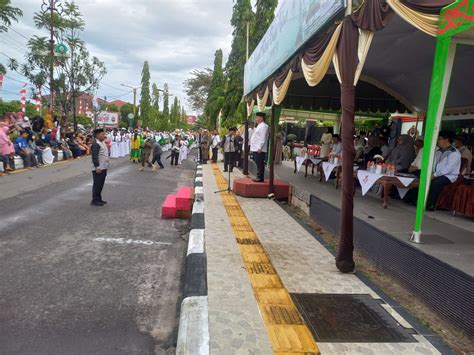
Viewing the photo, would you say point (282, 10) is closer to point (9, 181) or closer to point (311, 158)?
point (311, 158)

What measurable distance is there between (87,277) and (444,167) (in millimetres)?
5716

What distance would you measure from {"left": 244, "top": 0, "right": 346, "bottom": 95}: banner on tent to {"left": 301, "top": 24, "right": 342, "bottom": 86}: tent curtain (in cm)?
25

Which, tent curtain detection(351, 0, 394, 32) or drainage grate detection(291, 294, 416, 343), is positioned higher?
tent curtain detection(351, 0, 394, 32)

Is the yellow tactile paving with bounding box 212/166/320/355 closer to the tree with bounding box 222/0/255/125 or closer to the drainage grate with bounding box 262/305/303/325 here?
the drainage grate with bounding box 262/305/303/325

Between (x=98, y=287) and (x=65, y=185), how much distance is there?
24.6 feet

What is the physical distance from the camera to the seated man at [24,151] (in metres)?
14.4

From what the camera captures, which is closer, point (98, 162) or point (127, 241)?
point (127, 241)

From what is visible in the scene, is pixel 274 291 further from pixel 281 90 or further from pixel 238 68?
pixel 238 68

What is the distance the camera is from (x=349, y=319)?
10.6 ft

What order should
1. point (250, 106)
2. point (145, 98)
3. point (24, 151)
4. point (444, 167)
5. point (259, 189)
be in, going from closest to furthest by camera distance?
point (444, 167), point (259, 189), point (250, 106), point (24, 151), point (145, 98)

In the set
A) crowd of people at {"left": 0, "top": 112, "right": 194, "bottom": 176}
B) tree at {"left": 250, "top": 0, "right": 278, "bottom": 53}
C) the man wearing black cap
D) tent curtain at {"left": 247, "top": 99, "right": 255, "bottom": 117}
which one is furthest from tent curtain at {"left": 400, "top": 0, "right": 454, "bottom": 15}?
tree at {"left": 250, "top": 0, "right": 278, "bottom": 53}

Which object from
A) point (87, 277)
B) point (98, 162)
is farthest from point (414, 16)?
point (98, 162)

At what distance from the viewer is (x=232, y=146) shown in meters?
14.2

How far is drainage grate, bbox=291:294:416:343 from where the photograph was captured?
295 centimetres
